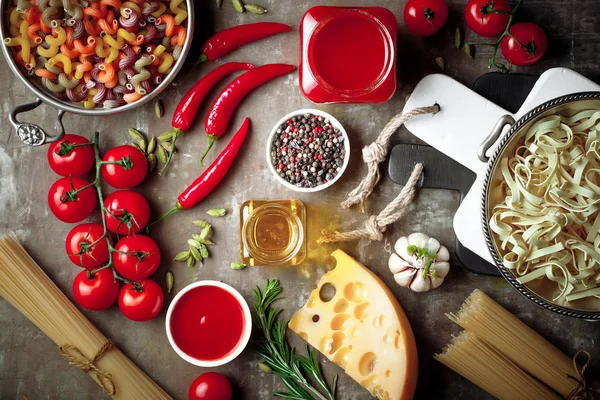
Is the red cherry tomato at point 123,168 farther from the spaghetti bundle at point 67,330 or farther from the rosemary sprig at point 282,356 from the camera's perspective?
the rosemary sprig at point 282,356

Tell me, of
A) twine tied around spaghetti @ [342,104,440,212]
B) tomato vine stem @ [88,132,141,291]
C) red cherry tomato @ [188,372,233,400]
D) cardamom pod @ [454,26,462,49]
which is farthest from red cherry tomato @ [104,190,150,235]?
cardamom pod @ [454,26,462,49]

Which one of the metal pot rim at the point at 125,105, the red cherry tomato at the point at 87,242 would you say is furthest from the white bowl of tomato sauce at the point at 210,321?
the metal pot rim at the point at 125,105

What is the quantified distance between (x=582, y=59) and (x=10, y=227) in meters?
2.26

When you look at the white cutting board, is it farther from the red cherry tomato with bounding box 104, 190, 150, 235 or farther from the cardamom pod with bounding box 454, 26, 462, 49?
the red cherry tomato with bounding box 104, 190, 150, 235

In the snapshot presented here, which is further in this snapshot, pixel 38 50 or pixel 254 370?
pixel 254 370

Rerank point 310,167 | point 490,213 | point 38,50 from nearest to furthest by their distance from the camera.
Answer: point 490,213 < point 38,50 < point 310,167

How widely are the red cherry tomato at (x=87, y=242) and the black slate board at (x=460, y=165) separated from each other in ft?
3.57

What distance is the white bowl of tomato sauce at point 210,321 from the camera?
6.73 ft

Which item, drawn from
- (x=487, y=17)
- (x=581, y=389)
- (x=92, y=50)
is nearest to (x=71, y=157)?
(x=92, y=50)

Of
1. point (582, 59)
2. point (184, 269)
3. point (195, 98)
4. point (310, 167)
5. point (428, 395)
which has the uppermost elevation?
point (582, 59)

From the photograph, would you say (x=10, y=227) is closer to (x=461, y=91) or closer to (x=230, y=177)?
(x=230, y=177)

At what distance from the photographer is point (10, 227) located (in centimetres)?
220

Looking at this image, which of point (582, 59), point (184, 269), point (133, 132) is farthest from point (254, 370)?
point (582, 59)

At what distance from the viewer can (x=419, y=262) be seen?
2.03 metres
